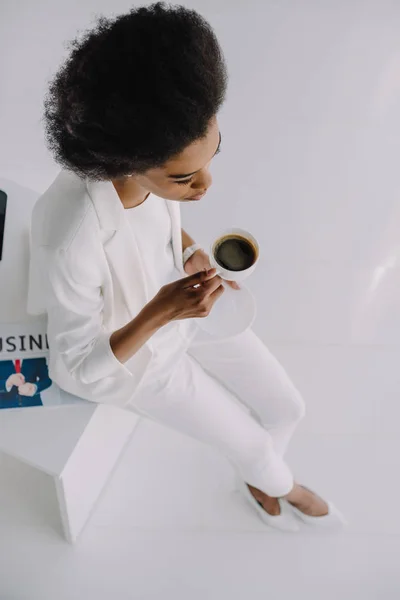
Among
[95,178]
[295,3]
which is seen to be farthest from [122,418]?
[295,3]

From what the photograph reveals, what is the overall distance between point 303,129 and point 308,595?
1.61m

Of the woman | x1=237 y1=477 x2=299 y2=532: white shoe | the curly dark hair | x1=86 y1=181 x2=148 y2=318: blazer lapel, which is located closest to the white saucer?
the woman

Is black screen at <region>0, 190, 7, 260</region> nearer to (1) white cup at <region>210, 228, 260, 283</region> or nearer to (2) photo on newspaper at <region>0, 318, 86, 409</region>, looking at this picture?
(2) photo on newspaper at <region>0, 318, 86, 409</region>

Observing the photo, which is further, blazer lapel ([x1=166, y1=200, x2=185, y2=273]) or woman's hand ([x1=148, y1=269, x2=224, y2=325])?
blazer lapel ([x1=166, y1=200, x2=185, y2=273])

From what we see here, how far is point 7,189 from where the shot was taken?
157 centimetres

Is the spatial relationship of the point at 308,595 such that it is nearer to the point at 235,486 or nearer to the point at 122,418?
the point at 235,486

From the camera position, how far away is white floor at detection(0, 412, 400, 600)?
166cm

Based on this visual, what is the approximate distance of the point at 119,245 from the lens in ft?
3.70

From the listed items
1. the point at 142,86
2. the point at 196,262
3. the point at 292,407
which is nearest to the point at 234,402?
the point at 292,407

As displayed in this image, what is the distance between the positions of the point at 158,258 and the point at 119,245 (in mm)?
179

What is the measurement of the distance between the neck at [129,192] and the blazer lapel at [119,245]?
30mm

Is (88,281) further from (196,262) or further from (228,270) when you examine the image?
(196,262)

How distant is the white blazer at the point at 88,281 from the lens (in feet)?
3.49

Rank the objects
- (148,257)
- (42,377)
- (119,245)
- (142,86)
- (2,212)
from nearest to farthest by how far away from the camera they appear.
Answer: (142,86) < (119,245) < (148,257) < (42,377) < (2,212)
